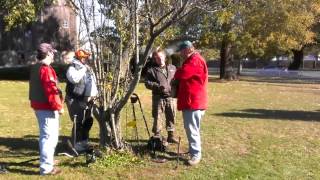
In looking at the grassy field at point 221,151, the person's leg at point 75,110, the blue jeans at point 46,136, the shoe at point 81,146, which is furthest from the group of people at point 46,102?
the person's leg at point 75,110

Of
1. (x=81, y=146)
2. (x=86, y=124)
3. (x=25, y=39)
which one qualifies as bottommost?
(x=81, y=146)

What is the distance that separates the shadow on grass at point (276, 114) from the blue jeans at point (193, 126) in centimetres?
647

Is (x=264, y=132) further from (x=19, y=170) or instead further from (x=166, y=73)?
(x=19, y=170)

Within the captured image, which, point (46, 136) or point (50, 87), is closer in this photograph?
point (50, 87)

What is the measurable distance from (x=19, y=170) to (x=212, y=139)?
405 cm

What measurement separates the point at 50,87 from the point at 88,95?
147 cm

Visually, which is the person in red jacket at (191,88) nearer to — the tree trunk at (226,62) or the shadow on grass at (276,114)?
the shadow on grass at (276,114)

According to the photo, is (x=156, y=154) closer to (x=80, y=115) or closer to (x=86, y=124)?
(x=86, y=124)

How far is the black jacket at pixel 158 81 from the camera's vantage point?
9.62 metres

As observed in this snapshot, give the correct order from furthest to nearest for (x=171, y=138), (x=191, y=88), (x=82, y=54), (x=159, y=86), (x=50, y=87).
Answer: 1. (x=171, y=138)
2. (x=159, y=86)
3. (x=82, y=54)
4. (x=191, y=88)
5. (x=50, y=87)

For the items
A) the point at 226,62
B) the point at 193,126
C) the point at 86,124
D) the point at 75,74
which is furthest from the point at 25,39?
the point at 193,126

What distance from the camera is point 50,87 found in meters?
7.63

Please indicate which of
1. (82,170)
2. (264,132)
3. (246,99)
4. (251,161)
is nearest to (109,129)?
(82,170)

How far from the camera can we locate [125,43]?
354 inches
